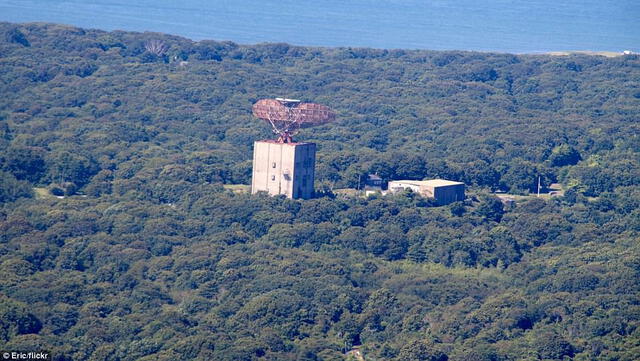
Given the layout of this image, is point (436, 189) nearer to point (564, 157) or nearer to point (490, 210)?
point (490, 210)

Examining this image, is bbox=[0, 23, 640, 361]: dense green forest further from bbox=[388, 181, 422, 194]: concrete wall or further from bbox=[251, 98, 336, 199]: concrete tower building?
bbox=[388, 181, 422, 194]: concrete wall

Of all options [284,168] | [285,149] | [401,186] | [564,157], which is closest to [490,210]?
[401,186]

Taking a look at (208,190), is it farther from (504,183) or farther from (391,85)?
(391,85)

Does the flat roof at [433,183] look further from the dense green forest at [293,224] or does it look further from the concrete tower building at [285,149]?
the concrete tower building at [285,149]

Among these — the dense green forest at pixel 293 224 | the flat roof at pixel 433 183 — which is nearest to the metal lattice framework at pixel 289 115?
the dense green forest at pixel 293 224

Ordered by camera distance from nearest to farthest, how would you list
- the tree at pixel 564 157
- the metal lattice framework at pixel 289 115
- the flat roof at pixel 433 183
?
the metal lattice framework at pixel 289 115
the flat roof at pixel 433 183
the tree at pixel 564 157

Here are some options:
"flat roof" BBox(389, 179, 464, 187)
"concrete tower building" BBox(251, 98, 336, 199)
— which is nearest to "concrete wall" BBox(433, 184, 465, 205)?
"flat roof" BBox(389, 179, 464, 187)

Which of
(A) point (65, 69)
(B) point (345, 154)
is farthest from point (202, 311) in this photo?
(A) point (65, 69)

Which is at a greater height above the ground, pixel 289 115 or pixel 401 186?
pixel 289 115
